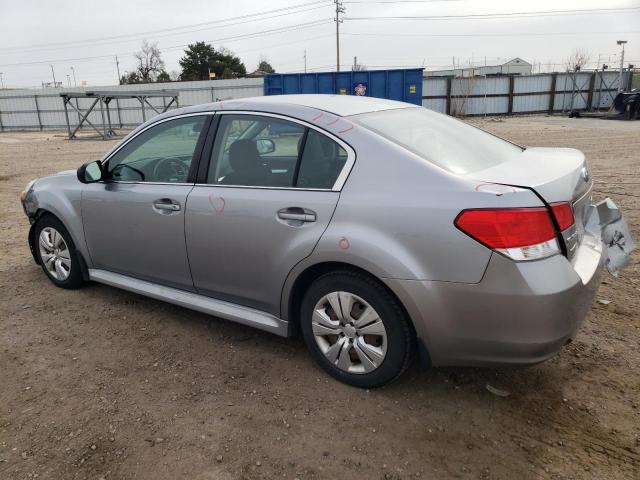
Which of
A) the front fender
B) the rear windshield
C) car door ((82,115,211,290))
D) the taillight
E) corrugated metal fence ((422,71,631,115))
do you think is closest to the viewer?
the taillight

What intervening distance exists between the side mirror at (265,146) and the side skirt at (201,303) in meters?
1.01

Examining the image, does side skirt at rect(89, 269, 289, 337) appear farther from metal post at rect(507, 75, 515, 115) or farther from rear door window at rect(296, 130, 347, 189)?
metal post at rect(507, 75, 515, 115)

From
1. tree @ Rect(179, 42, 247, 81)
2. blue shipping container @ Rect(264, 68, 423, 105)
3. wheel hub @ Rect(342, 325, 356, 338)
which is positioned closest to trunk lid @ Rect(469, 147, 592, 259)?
wheel hub @ Rect(342, 325, 356, 338)

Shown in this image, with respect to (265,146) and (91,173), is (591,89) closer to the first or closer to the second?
(265,146)

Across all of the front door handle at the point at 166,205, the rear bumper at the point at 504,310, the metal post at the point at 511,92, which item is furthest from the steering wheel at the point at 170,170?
the metal post at the point at 511,92

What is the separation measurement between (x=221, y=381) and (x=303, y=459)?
2.83ft

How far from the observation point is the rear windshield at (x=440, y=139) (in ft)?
9.20

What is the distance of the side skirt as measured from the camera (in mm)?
3227

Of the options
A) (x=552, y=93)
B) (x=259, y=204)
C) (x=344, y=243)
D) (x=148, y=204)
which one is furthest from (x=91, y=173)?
(x=552, y=93)

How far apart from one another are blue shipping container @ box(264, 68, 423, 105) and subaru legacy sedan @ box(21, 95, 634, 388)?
58.7ft

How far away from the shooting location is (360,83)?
2098 centimetres

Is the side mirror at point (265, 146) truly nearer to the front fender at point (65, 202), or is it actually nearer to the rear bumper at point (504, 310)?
the rear bumper at point (504, 310)

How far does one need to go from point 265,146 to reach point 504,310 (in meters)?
1.82

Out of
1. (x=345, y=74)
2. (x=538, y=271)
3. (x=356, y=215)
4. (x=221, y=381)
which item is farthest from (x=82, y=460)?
(x=345, y=74)
